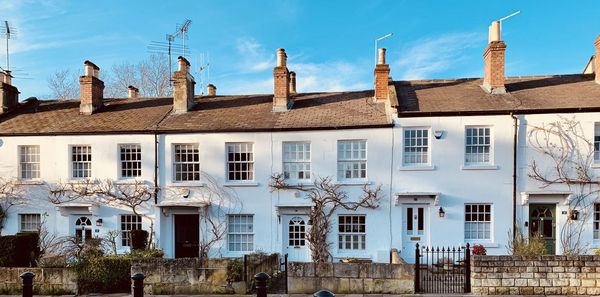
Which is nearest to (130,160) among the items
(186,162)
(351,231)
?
(186,162)

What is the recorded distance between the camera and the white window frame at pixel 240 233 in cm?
1681

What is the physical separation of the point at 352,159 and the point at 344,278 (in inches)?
258

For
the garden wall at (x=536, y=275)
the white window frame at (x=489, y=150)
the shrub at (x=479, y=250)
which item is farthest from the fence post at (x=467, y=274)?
the white window frame at (x=489, y=150)

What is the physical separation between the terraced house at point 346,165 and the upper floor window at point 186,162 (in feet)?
0.19

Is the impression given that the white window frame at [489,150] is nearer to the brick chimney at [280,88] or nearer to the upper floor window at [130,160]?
the brick chimney at [280,88]

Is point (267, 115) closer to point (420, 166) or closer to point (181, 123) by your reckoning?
point (181, 123)

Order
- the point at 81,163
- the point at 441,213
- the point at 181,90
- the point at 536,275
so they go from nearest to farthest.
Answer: the point at 536,275 → the point at 441,213 → the point at 81,163 → the point at 181,90

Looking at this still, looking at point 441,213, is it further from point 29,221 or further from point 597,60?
point 29,221

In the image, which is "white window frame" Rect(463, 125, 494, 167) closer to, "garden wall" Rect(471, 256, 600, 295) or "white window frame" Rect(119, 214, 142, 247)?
"garden wall" Rect(471, 256, 600, 295)

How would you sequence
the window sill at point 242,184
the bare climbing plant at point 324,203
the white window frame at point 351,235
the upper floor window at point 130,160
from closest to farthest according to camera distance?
the bare climbing plant at point 324,203 → the white window frame at point 351,235 → the window sill at point 242,184 → the upper floor window at point 130,160

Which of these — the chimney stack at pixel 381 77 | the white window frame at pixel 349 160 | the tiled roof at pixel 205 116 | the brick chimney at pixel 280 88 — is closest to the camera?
the white window frame at pixel 349 160

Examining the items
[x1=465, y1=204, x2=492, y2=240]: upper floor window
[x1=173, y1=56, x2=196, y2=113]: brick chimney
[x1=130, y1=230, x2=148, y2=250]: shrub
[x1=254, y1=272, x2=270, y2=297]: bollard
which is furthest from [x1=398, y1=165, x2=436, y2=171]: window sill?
[x1=254, y1=272, x2=270, y2=297]: bollard

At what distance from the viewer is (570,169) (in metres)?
15.3

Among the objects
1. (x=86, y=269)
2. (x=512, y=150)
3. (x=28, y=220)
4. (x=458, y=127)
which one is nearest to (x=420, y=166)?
(x=458, y=127)
